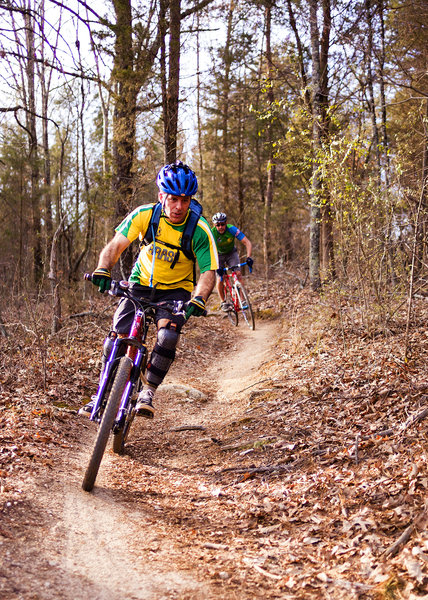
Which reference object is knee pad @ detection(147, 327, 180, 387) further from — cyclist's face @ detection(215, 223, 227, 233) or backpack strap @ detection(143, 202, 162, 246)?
cyclist's face @ detection(215, 223, 227, 233)

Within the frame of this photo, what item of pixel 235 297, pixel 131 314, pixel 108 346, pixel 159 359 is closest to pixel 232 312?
pixel 235 297

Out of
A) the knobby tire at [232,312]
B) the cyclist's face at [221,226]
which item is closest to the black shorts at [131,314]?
the cyclist's face at [221,226]

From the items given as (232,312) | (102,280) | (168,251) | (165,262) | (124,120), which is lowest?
(232,312)

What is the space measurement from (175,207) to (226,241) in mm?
6802

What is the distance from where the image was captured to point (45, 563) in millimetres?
2738

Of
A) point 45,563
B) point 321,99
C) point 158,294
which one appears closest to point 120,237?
point 158,294

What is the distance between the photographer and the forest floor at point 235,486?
265cm

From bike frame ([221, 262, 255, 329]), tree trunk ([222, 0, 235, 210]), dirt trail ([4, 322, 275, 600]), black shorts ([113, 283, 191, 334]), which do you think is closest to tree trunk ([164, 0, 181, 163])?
bike frame ([221, 262, 255, 329])

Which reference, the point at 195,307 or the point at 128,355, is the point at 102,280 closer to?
the point at 128,355

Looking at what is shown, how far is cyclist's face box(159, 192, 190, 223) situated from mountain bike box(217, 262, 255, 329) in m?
6.66

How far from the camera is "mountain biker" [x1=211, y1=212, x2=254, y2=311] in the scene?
36.8 feet

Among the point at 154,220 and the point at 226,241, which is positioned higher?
the point at 226,241

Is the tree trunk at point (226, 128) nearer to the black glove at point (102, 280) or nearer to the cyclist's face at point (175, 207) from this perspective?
the cyclist's face at point (175, 207)

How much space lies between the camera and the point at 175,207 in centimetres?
491
